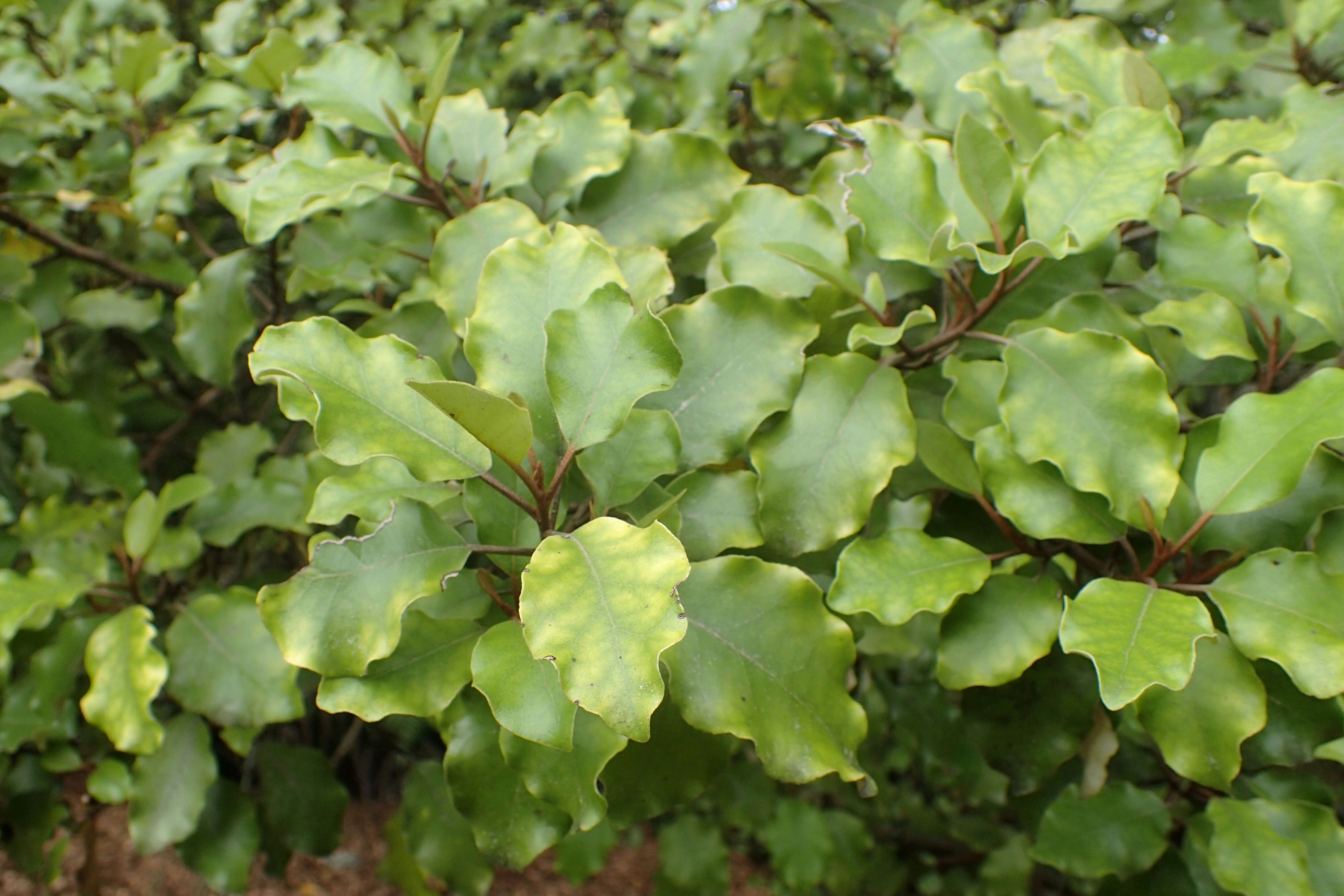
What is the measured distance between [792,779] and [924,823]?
214 cm

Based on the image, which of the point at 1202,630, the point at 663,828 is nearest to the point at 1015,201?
the point at 1202,630

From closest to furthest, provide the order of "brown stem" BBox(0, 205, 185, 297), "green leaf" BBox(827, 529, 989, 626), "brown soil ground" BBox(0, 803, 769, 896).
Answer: "green leaf" BBox(827, 529, 989, 626), "brown stem" BBox(0, 205, 185, 297), "brown soil ground" BBox(0, 803, 769, 896)

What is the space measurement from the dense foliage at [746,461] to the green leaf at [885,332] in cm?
1

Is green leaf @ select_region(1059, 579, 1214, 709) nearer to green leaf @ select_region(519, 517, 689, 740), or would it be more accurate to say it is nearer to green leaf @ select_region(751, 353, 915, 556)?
green leaf @ select_region(751, 353, 915, 556)

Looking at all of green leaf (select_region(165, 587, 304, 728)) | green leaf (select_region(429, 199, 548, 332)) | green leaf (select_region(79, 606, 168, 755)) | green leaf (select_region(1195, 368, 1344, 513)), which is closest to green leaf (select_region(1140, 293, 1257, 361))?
green leaf (select_region(1195, 368, 1344, 513))

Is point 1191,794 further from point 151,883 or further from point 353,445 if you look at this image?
point 151,883

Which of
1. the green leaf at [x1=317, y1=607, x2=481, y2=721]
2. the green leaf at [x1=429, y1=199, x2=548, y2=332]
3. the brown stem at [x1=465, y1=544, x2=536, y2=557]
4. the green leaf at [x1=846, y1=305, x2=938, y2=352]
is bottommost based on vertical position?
the green leaf at [x1=317, y1=607, x2=481, y2=721]

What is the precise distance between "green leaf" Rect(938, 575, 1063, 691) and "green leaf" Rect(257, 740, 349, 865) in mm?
1299

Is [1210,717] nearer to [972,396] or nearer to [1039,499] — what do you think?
[1039,499]

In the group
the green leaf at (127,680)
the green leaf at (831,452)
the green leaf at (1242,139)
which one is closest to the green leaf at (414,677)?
the green leaf at (831,452)

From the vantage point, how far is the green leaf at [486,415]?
632 mm

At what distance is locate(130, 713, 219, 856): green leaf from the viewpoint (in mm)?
1353

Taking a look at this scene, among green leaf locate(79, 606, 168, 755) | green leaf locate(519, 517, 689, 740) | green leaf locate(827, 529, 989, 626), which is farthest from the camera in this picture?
green leaf locate(79, 606, 168, 755)

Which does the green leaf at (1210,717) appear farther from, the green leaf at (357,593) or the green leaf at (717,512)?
the green leaf at (357,593)
